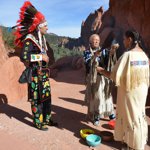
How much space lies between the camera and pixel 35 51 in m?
4.79

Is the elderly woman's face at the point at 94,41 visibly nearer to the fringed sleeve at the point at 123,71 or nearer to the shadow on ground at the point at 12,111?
the fringed sleeve at the point at 123,71

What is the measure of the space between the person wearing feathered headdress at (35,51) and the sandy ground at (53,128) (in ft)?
1.17

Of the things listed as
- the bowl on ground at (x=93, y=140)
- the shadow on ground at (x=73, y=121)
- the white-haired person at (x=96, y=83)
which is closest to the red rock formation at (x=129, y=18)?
the shadow on ground at (x=73, y=121)

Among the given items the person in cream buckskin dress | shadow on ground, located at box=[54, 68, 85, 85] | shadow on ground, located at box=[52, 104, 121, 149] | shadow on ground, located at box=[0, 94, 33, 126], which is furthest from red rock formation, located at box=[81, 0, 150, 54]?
the person in cream buckskin dress

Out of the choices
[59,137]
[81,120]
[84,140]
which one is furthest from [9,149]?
[81,120]

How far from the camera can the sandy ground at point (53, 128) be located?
439 centimetres

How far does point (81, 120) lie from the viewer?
18.9 feet

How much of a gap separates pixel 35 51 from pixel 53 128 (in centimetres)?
158

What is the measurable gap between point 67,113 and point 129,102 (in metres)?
2.73

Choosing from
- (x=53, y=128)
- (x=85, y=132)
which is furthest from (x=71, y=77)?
(x=85, y=132)

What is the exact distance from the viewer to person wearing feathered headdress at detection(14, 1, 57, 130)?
473cm

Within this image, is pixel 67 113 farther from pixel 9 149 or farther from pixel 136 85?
pixel 136 85

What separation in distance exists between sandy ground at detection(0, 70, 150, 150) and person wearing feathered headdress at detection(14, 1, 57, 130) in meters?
0.36

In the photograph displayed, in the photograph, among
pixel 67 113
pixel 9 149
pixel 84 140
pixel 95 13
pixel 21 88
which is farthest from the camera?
→ pixel 95 13
